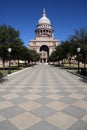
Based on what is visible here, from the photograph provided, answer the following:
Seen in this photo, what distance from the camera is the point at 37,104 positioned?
7871mm

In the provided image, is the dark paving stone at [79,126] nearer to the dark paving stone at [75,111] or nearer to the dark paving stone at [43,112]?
the dark paving stone at [75,111]

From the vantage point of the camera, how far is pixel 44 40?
5881 inches

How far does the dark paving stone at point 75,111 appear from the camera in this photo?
6387mm

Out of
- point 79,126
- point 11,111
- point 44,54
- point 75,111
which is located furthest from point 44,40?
point 79,126

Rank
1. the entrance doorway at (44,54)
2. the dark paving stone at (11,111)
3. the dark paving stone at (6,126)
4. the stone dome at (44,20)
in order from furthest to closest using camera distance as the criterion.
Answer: the entrance doorway at (44,54) → the stone dome at (44,20) → the dark paving stone at (11,111) → the dark paving stone at (6,126)

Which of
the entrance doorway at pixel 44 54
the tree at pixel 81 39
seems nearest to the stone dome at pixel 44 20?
the entrance doorway at pixel 44 54

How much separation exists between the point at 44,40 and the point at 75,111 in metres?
144

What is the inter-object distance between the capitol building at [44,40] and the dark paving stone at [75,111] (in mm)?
138862

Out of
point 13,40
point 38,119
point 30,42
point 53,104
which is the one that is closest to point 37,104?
point 53,104

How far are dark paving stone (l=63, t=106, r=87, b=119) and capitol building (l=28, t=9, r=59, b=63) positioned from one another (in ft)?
456

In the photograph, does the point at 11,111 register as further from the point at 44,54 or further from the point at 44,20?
the point at 44,20

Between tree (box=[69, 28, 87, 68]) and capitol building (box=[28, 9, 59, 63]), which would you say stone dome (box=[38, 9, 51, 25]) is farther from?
tree (box=[69, 28, 87, 68])

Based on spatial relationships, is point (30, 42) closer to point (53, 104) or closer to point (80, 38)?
point (80, 38)

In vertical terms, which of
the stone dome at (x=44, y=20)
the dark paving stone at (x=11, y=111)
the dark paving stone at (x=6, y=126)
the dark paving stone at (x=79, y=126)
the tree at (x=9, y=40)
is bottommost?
the dark paving stone at (x=79, y=126)
